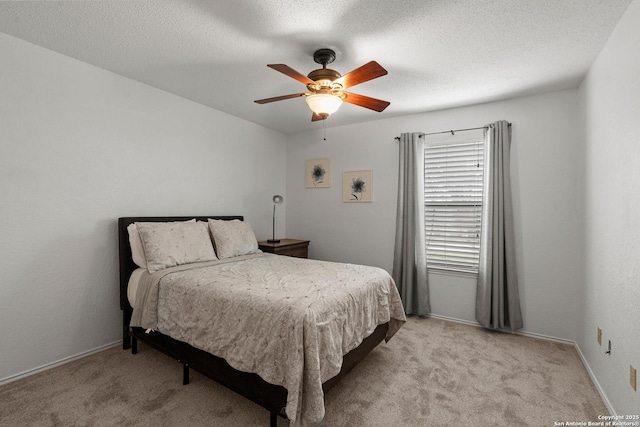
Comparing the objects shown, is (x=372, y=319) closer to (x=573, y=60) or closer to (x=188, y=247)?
(x=188, y=247)

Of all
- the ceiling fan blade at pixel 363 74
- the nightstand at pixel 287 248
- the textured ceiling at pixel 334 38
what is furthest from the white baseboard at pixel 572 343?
the ceiling fan blade at pixel 363 74

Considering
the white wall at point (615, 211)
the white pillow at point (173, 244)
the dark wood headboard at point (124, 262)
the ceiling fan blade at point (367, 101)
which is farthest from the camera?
the dark wood headboard at point (124, 262)

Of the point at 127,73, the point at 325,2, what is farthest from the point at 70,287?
the point at 325,2

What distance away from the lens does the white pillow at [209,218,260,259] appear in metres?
3.10

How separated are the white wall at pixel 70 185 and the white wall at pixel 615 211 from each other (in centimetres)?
373

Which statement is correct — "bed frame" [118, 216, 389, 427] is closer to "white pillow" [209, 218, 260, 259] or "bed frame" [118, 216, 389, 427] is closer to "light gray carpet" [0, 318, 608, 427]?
"light gray carpet" [0, 318, 608, 427]

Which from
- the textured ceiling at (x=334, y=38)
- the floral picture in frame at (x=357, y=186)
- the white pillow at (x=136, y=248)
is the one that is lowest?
the white pillow at (x=136, y=248)

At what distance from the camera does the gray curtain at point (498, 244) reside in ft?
10.2

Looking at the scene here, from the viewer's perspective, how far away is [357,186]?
13.6 feet

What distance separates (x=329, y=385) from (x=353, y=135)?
3274 mm

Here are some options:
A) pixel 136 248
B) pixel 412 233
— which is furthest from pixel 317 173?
pixel 136 248

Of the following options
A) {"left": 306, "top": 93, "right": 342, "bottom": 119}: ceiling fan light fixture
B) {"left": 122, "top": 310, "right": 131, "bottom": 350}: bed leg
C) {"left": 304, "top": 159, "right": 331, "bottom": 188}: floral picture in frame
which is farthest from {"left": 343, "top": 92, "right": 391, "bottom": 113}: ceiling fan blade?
{"left": 122, "top": 310, "right": 131, "bottom": 350}: bed leg

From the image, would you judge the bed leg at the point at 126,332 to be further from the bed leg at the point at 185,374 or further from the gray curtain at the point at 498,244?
the gray curtain at the point at 498,244

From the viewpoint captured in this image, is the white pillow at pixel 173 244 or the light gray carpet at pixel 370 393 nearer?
the light gray carpet at pixel 370 393
